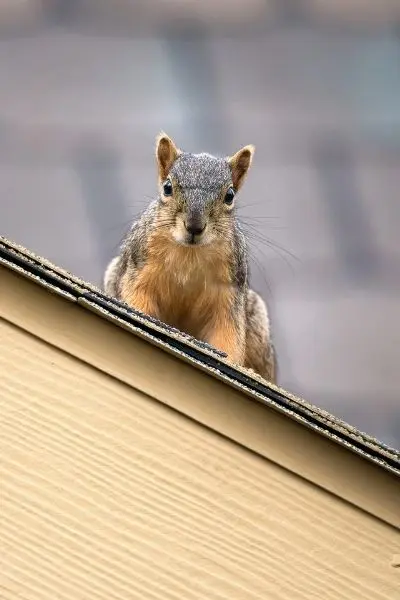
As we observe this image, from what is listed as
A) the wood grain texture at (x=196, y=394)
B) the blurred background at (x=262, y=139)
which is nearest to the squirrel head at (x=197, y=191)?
the blurred background at (x=262, y=139)

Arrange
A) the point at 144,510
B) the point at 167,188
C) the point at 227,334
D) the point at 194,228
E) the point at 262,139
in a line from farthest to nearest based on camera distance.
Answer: the point at 262,139, the point at 167,188, the point at 227,334, the point at 194,228, the point at 144,510

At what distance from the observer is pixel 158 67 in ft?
17.9

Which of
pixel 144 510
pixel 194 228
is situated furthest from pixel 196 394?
pixel 194 228

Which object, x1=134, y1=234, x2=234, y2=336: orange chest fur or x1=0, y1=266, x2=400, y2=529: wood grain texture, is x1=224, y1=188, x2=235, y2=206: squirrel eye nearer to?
x1=134, y1=234, x2=234, y2=336: orange chest fur

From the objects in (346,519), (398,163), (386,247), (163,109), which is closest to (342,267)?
(386,247)

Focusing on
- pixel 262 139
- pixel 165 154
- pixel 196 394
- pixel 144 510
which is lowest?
pixel 144 510

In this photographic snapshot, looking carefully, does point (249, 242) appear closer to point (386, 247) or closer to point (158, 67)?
point (386, 247)

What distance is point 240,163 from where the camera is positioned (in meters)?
4.30

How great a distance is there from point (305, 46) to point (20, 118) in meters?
1.11

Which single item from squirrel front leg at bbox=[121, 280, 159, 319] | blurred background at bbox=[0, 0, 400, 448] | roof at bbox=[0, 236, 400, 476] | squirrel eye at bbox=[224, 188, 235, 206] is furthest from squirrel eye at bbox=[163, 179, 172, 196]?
roof at bbox=[0, 236, 400, 476]

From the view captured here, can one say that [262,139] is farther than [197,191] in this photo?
Yes

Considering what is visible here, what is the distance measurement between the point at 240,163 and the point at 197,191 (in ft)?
0.79

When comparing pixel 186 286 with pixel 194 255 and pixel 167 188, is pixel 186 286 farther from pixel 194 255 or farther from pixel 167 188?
pixel 167 188

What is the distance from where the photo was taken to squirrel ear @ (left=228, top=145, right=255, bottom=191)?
4277 millimetres
